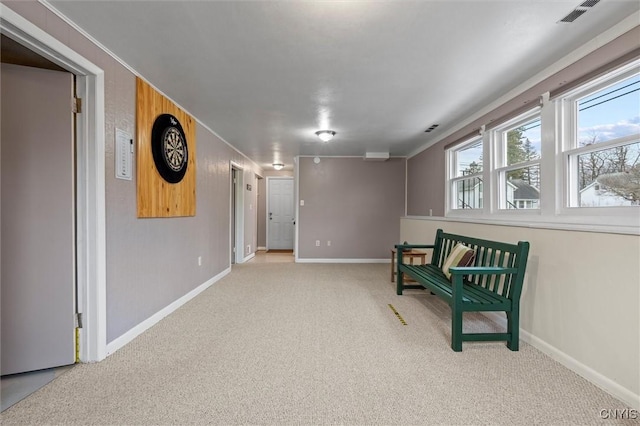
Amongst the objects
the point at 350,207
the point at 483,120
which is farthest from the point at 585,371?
the point at 350,207

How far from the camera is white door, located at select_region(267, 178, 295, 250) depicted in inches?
315

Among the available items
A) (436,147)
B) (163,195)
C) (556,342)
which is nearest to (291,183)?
(436,147)

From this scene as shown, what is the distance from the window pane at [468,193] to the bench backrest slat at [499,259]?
574 mm

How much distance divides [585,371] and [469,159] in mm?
2626

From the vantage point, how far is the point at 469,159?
380 cm

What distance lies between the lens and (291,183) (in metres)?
8.02

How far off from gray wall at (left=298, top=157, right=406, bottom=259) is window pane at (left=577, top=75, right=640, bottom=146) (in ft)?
12.9

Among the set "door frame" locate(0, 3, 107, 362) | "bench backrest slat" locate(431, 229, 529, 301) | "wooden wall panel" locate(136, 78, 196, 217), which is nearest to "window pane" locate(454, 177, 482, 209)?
"bench backrest slat" locate(431, 229, 529, 301)

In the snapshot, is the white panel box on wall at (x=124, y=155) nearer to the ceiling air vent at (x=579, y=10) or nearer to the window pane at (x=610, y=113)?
the ceiling air vent at (x=579, y=10)

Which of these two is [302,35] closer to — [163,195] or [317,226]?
[163,195]

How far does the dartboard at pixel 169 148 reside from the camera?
2.68m

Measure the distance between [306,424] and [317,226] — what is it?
4732 millimetres

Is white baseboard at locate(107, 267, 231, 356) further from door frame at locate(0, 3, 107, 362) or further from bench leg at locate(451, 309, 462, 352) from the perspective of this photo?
bench leg at locate(451, 309, 462, 352)

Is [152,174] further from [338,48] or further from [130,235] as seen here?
[338,48]
